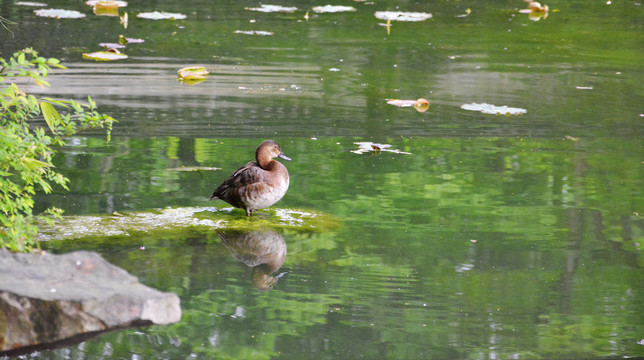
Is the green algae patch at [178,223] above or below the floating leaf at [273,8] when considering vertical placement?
below

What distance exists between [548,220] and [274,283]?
2.06 metres

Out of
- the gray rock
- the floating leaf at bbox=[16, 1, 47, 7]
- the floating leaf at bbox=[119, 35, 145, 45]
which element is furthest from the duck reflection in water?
the floating leaf at bbox=[16, 1, 47, 7]

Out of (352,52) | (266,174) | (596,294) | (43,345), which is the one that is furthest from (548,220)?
(352,52)

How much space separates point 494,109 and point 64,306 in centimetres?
544

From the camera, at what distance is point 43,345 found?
144 inches

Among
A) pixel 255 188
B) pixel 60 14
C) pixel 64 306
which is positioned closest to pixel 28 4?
pixel 60 14

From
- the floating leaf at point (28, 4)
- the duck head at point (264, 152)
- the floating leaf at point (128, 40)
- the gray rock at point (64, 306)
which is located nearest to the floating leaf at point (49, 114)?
the gray rock at point (64, 306)

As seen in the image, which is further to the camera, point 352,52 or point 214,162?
point 352,52

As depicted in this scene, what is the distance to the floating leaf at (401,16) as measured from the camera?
12.2m

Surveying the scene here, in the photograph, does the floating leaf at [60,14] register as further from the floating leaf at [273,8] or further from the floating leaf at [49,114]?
the floating leaf at [49,114]

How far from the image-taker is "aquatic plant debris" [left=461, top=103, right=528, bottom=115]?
26.5 feet

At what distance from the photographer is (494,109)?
811 centimetres

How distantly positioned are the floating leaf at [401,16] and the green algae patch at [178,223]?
6881 millimetres

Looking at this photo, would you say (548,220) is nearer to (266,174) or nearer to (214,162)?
(266,174)
